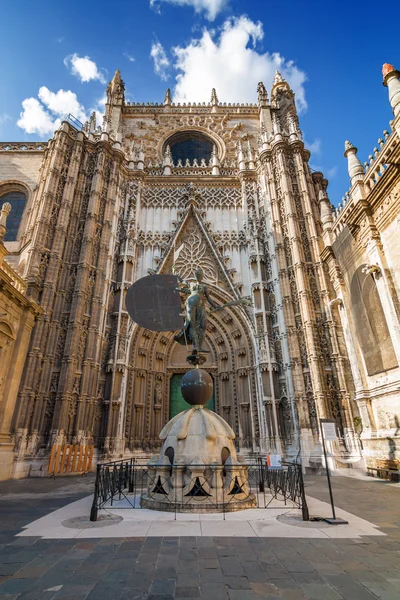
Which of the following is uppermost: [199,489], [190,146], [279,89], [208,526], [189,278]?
[279,89]

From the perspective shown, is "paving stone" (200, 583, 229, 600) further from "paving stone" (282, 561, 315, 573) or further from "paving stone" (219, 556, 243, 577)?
"paving stone" (282, 561, 315, 573)

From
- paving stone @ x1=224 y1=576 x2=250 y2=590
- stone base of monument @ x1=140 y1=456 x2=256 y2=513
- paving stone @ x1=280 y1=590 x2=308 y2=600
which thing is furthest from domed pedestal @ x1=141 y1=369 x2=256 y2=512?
paving stone @ x1=280 y1=590 x2=308 y2=600

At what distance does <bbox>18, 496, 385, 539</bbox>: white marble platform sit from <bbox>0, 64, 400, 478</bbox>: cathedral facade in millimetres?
8127

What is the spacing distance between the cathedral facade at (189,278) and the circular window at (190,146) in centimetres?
178

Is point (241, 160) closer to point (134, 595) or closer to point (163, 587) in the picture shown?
point (163, 587)

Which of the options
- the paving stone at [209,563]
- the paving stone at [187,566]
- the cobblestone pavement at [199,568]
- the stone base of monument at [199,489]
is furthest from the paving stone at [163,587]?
the stone base of monument at [199,489]

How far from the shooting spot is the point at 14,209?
2203 cm

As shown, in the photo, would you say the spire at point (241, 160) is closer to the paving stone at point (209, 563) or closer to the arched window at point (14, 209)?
the arched window at point (14, 209)

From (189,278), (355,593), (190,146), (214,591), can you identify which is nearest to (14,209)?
(189,278)

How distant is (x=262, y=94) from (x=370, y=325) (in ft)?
74.2

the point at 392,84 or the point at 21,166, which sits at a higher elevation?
the point at 21,166

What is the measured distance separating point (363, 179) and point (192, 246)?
10.8 metres

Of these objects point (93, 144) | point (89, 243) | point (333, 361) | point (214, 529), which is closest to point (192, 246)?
point (89, 243)

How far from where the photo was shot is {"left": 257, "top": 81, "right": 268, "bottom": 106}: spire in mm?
26984
